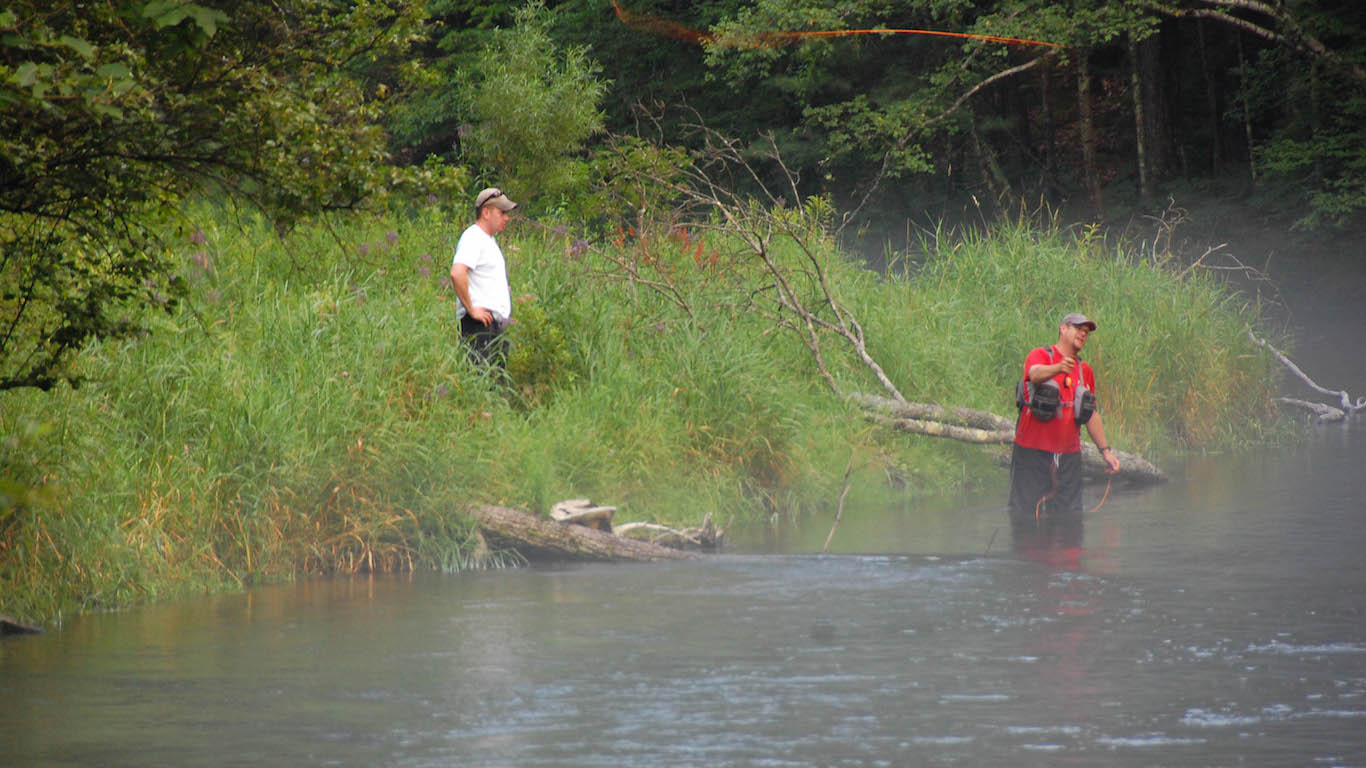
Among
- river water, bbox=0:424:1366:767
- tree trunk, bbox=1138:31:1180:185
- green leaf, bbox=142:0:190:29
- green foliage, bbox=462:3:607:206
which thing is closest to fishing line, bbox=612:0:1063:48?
green foliage, bbox=462:3:607:206

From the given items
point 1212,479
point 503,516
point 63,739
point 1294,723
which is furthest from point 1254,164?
point 63,739

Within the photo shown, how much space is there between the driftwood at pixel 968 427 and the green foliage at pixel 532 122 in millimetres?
10545

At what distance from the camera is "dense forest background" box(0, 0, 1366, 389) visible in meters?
5.50

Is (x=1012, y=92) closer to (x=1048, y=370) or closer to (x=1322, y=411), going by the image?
(x=1322, y=411)

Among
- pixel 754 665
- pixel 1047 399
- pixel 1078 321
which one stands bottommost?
pixel 754 665

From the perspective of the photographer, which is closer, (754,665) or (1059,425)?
(754,665)

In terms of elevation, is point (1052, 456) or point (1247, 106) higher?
point (1247, 106)

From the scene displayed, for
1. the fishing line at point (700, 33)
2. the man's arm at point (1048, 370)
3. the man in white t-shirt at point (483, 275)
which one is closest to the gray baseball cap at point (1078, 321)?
the man's arm at point (1048, 370)

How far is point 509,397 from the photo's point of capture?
1084cm

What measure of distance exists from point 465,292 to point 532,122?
13.0 m

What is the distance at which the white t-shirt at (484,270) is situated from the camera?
32.4 ft

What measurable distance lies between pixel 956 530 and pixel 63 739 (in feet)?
21.0

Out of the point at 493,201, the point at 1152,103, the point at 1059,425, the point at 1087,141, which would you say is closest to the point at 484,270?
the point at 493,201

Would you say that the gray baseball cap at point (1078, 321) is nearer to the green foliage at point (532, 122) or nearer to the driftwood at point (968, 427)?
the driftwood at point (968, 427)
